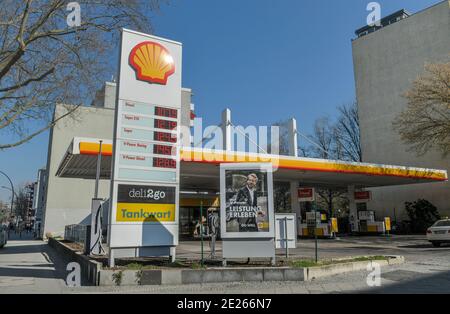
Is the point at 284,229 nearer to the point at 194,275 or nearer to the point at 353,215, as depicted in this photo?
the point at 194,275

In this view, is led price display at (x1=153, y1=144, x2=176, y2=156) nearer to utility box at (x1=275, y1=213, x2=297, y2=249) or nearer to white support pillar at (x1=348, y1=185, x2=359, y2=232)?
utility box at (x1=275, y1=213, x2=297, y2=249)

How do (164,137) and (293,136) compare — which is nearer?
(164,137)

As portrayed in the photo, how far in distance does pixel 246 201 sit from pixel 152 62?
4.96 meters

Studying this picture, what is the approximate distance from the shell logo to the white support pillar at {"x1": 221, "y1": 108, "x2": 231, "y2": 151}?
21.6 meters

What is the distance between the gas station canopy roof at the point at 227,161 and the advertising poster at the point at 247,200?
36.4ft

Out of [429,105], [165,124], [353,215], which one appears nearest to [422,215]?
[353,215]

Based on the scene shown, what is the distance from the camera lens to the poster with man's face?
10.7 metres

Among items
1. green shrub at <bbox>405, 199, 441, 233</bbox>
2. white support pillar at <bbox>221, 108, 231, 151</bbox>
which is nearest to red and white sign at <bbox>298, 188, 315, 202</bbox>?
white support pillar at <bbox>221, 108, 231, 151</bbox>

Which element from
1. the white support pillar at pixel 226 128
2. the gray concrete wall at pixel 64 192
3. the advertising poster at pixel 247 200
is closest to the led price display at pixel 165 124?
the advertising poster at pixel 247 200

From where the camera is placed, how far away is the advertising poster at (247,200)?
35.0ft

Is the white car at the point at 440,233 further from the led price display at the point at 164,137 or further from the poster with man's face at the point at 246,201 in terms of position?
the led price display at the point at 164,137

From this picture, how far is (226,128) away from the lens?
35094 millimetres

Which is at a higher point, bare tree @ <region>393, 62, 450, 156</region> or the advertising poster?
bare tree @ <region>393, 62, 450, 156</region>
